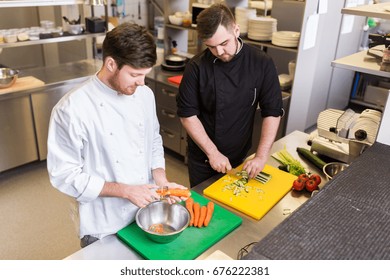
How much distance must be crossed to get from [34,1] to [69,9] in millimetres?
1101

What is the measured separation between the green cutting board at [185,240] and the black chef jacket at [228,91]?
1.97 ft

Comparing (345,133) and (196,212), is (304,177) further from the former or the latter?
(196,212)

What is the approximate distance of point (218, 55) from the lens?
175 centimetres

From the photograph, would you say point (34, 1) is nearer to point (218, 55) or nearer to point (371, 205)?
point (218, 55)

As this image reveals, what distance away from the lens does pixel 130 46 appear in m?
1.18

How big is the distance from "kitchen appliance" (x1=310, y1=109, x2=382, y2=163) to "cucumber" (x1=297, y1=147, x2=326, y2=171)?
0.17ft

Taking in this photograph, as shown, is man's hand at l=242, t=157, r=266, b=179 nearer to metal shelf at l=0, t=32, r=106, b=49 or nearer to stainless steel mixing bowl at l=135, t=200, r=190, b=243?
stainless steel mixing bowl at l=135, t=200, r=190, b=243

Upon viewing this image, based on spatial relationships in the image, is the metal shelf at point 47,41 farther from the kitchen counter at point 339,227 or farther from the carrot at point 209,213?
the kitchen counter at point 339,227

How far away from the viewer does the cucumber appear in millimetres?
1943

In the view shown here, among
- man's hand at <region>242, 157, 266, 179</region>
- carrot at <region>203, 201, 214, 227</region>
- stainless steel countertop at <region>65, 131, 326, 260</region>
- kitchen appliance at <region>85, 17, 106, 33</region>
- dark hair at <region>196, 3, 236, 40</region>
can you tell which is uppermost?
dark hair at <region>196, 3, 236, 40</region>

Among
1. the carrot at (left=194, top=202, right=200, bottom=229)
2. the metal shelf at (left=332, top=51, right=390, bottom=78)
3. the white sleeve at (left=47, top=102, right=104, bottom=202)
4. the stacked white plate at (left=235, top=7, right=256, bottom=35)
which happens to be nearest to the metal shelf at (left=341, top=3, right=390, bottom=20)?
the metal shelf at (left=332, top=51, right=390, bottom=78)

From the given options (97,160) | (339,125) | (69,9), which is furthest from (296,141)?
(69,9)

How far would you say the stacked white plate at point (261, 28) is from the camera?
3.16 meters

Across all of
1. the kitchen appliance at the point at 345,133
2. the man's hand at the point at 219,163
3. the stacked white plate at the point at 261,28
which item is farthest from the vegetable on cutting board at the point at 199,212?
the stacked white plate at the point at 261,28
